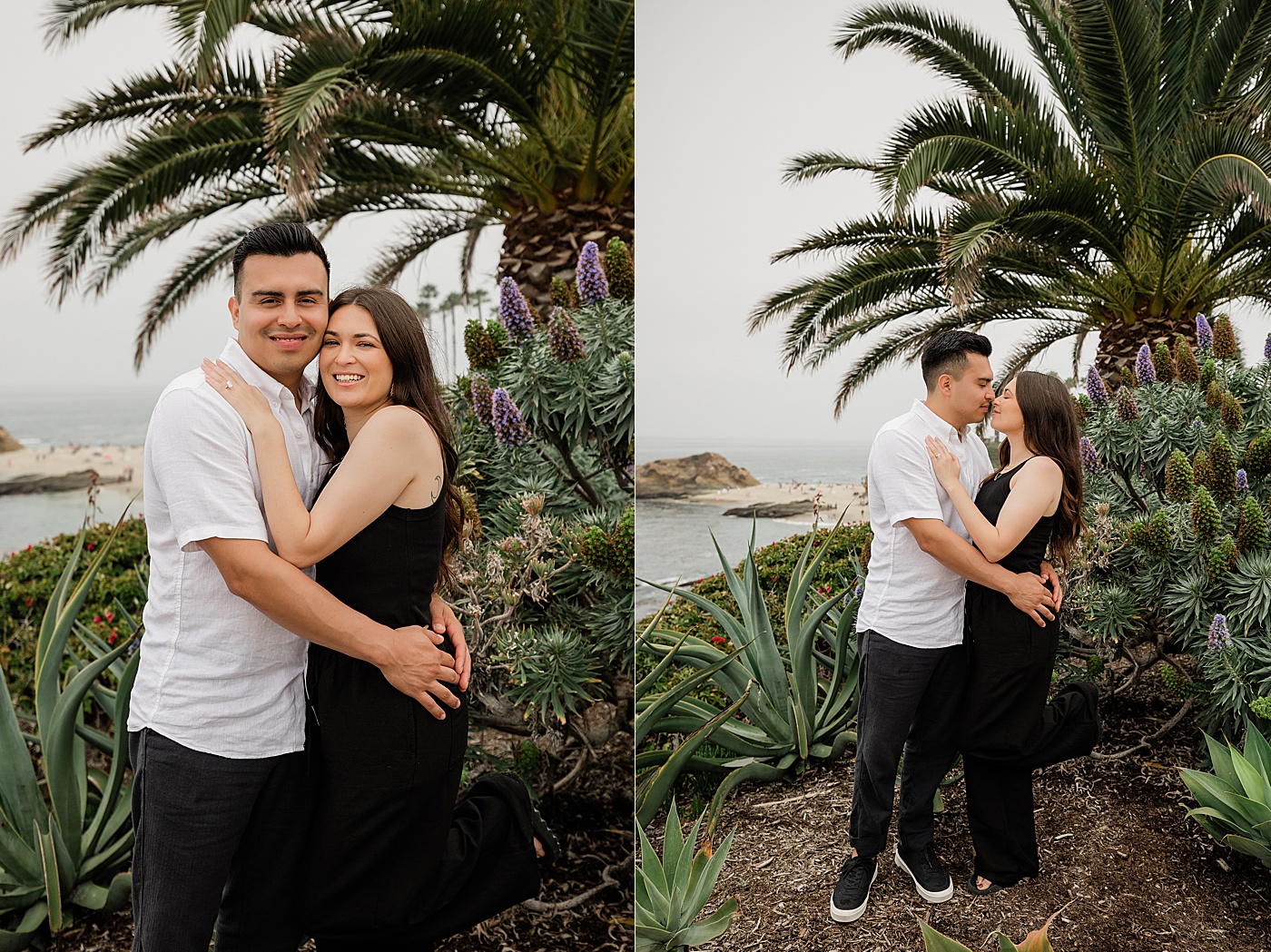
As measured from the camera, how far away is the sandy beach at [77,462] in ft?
12.1

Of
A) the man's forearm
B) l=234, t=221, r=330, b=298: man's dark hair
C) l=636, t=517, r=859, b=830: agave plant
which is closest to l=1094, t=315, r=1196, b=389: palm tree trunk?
l=636, t=517, r=859, b=830: agave plant

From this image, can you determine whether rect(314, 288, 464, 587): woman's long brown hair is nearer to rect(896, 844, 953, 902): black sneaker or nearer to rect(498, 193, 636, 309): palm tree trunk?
rect(896, 844, 953, 902): black sneaker

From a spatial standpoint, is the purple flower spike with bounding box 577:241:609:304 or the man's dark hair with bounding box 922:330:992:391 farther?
the purple flower spike with bounding box 577:241:609:304

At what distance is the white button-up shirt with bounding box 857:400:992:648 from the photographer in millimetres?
2254

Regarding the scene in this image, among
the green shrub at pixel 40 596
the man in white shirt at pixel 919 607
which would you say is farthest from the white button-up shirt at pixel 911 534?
the green shrub at pixel 40 596

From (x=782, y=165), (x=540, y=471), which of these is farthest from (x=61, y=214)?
(x=782, y=165)

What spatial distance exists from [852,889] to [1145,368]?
2.30m

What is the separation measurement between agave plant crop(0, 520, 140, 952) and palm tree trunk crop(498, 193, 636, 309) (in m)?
2.18

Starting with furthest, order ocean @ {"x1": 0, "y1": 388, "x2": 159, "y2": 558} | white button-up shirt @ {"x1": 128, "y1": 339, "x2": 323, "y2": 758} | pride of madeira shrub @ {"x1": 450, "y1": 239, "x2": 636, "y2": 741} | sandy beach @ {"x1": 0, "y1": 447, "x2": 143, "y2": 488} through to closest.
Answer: sandy beach @ {"x1": 0, "y1": 447, "x2": 143, "y2": 488}
ocean @ {"x1": 0, "y1": 388, "x2": 159, "y2": 558}
pride of madeira shrub @ {"x1": 450, "y1": 239, "x2": 636, "y2": 741}
white button-up shirt @ {"x1": 128, "y1": 339, "x2": 323, "y2": 758}

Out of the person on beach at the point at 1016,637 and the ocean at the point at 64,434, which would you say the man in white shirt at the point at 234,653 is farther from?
the ocean at the point at 64,434

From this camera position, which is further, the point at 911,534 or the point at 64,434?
the point at 64,434

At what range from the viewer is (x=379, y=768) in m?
1.46

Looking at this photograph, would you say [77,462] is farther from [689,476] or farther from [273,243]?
[273,243]

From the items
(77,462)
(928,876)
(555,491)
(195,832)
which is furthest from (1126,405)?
(77,462)
